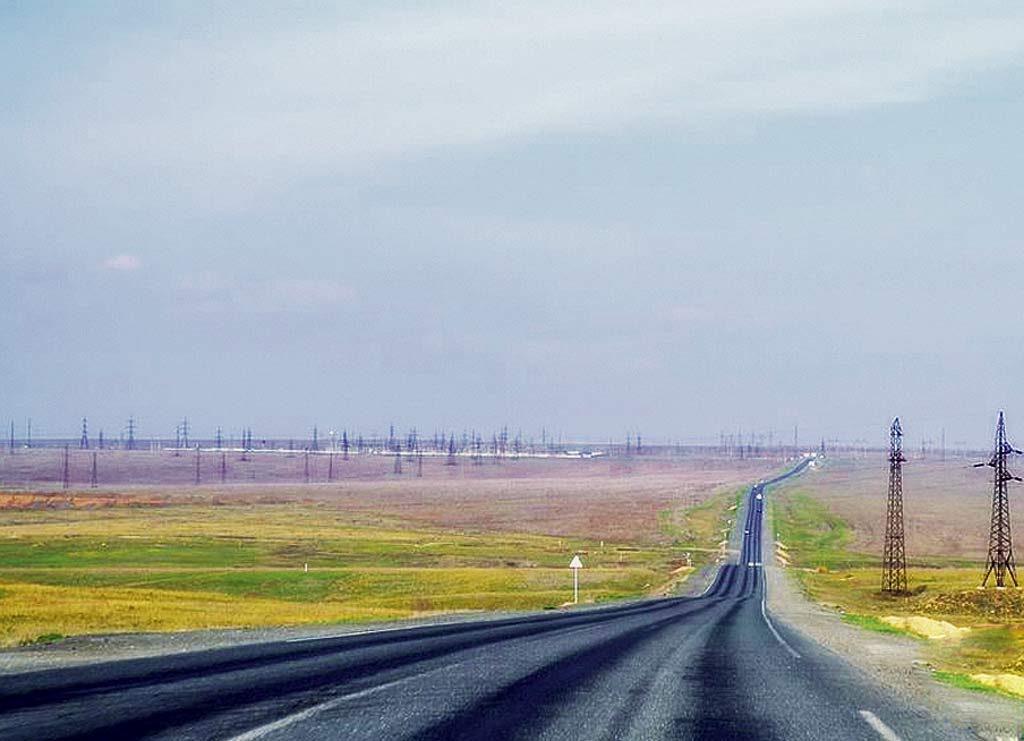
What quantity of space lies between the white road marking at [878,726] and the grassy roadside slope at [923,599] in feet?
20.6

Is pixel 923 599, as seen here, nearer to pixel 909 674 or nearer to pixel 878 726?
pixel 909 674

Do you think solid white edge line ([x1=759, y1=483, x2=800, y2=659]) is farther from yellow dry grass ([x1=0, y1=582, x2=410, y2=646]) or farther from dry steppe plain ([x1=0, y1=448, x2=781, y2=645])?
yellow dry grass ([x1=0, y1=582, x2=410, y2=646])

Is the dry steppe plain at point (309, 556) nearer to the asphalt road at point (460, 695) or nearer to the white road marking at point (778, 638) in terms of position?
the asphalt road at point (460, 695)

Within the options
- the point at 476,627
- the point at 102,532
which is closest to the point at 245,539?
the point at 102,532

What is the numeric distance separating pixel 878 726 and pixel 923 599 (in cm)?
5362

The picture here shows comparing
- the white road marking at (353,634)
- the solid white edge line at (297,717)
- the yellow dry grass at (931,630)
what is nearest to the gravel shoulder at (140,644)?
the white road marking at (353,634)

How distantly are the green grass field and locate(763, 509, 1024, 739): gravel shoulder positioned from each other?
1403cm

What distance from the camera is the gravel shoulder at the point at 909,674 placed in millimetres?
14914

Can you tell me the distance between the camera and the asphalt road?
12.3 m

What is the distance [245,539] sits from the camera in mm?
108312

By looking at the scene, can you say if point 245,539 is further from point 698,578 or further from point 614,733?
point 614,733

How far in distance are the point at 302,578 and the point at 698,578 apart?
27417 mm

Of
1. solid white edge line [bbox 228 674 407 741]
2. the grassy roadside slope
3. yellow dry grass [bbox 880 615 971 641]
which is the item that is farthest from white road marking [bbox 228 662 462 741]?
yellow dry grass [bbox 880 615 971 641]

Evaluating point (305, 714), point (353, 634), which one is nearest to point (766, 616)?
point (353, 634)
